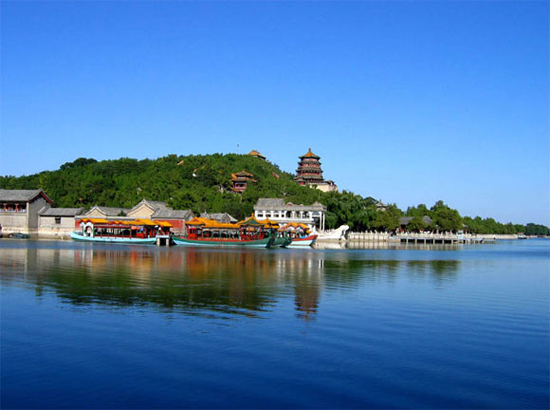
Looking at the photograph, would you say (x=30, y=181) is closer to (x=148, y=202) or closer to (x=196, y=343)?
(x=148, y=202)

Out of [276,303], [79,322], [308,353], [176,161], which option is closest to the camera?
[308,353]

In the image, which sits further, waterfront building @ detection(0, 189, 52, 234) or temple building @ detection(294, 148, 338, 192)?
temple building @ detection(294, 148, 338, 192)

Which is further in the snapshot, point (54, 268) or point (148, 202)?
point (148, 202)

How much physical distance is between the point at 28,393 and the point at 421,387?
288 inches

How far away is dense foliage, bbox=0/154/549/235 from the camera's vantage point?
8212cm

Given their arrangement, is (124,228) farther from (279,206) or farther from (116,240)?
(279,206)

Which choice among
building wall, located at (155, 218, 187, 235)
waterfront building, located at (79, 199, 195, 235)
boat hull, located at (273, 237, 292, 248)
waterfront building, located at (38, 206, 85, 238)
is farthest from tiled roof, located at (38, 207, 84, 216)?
boat hull, located at (273, 237, 292, 248)

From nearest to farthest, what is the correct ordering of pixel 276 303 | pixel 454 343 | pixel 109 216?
pixel 454 343, pixel 276 303, pixel 109 216

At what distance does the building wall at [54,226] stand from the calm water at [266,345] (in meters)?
54.0

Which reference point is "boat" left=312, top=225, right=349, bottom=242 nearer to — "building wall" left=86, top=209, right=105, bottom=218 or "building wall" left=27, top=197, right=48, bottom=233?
"building wall" left=86, top=209, right=105, bottom=218

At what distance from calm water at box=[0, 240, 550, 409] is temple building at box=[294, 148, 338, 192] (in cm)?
8405

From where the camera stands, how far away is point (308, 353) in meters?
12.1

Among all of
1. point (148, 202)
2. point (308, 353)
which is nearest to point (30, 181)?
point (148, 202)

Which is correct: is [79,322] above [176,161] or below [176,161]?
below
